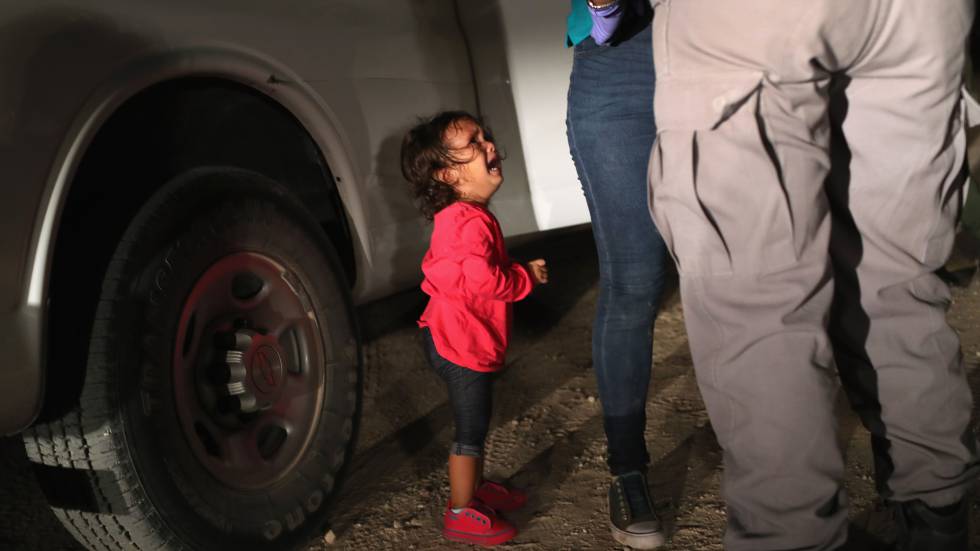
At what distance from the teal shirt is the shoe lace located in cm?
101

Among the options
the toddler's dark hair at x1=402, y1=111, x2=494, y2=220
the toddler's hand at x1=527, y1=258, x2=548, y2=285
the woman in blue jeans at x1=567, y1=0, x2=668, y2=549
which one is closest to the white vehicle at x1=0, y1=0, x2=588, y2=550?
the toddler's dark hair at x1=402, y1=111, x2=494, y2=220

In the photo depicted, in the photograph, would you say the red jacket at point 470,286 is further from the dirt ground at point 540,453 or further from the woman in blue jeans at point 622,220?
the dirt ground at point 540,453

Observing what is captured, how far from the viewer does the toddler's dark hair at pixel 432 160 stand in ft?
7.66

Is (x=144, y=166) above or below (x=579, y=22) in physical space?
below

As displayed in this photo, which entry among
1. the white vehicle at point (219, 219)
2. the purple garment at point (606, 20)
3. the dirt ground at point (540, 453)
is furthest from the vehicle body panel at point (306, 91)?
the purple garment at point (606, 20)

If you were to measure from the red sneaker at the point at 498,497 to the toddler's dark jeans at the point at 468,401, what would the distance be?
128 millimetres

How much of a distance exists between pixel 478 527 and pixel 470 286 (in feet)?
1.92

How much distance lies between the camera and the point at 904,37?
1.55 m

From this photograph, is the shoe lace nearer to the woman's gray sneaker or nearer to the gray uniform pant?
the woman's gray sneaker

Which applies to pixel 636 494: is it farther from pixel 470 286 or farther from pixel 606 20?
pixel 606 20

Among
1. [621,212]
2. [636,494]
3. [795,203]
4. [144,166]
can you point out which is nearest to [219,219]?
[144,166]

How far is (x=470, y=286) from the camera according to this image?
226 centimetres

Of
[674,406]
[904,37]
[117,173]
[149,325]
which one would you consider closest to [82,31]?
[117,173]

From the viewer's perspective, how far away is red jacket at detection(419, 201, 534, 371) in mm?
2252
